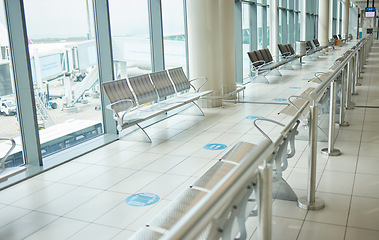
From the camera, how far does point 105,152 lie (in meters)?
5.63

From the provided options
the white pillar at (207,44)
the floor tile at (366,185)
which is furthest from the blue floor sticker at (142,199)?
the white pillar at (207,44)

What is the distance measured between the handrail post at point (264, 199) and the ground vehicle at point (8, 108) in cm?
382

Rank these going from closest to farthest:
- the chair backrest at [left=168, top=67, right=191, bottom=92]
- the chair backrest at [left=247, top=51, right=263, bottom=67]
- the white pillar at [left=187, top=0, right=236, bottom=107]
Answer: the chair backrest at [left=168, top=67, right=191, bottom=92] < the white pillar at [left=187, top=0, right=236, bottom=107] < the chair backrest at [left=247, top=51, right=263, bottom=67]

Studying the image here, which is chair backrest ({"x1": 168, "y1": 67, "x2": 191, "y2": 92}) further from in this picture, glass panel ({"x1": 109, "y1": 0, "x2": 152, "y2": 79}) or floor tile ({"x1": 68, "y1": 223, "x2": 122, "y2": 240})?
floor tile ({"x1": 68, "y1": 223, "x2": 122, "y2": 240})

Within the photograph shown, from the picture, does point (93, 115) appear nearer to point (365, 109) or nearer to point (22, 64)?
point (22, 64)

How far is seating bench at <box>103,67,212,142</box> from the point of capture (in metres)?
5.86

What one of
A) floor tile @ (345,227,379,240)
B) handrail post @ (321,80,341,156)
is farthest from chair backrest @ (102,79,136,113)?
floor tile @ (345,227,379,240)

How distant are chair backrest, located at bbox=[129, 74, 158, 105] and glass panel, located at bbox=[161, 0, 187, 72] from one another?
6.69 ft

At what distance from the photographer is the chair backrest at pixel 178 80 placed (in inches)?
303

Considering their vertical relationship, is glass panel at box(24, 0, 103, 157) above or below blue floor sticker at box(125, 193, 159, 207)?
above

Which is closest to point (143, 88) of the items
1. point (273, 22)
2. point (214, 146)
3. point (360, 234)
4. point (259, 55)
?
point (214, 146)

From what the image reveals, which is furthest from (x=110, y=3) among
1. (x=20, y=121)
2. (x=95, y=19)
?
(x=20, y=121)

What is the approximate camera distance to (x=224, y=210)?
169 cm

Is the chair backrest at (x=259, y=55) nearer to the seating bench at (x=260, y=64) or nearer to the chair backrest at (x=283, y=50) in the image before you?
the seating bench at (x=260, y=64)
